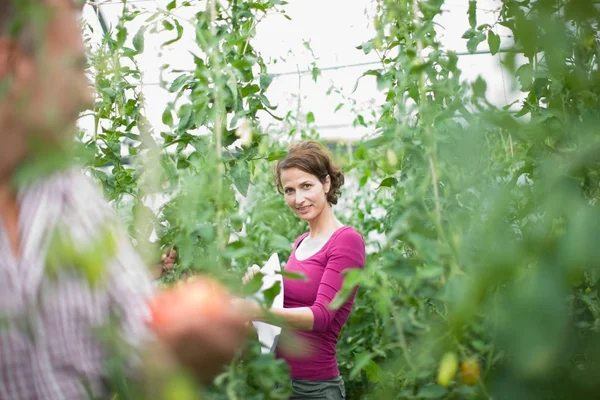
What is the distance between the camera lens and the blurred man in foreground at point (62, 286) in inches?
23.7

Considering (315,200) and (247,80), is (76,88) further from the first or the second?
(315,200)

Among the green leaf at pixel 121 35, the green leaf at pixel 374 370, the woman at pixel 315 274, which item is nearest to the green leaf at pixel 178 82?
the green leaf at pixel 121 35

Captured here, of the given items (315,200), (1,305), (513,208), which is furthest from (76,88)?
(315,200)

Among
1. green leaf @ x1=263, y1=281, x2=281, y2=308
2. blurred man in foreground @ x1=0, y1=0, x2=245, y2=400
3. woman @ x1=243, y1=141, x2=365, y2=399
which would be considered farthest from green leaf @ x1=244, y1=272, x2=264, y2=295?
woman @ x1=243, y1=141, x2=365, y2=399

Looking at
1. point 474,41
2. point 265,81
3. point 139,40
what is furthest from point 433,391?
point 139,40

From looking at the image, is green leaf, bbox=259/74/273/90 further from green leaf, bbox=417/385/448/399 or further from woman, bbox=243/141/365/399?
green leaf, bbox=417/385/448/399

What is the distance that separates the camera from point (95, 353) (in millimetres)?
Result: 752

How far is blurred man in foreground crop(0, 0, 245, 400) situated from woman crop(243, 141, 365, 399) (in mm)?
1077

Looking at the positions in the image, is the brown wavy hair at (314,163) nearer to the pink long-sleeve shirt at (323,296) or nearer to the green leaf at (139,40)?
the pink long-sleeve shirt at (323,296)

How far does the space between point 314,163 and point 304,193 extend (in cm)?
14

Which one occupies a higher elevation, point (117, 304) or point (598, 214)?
point (598, 214)

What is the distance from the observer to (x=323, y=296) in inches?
78.5

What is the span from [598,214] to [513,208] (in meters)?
1.13

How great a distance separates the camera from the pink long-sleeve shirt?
2010 mm
